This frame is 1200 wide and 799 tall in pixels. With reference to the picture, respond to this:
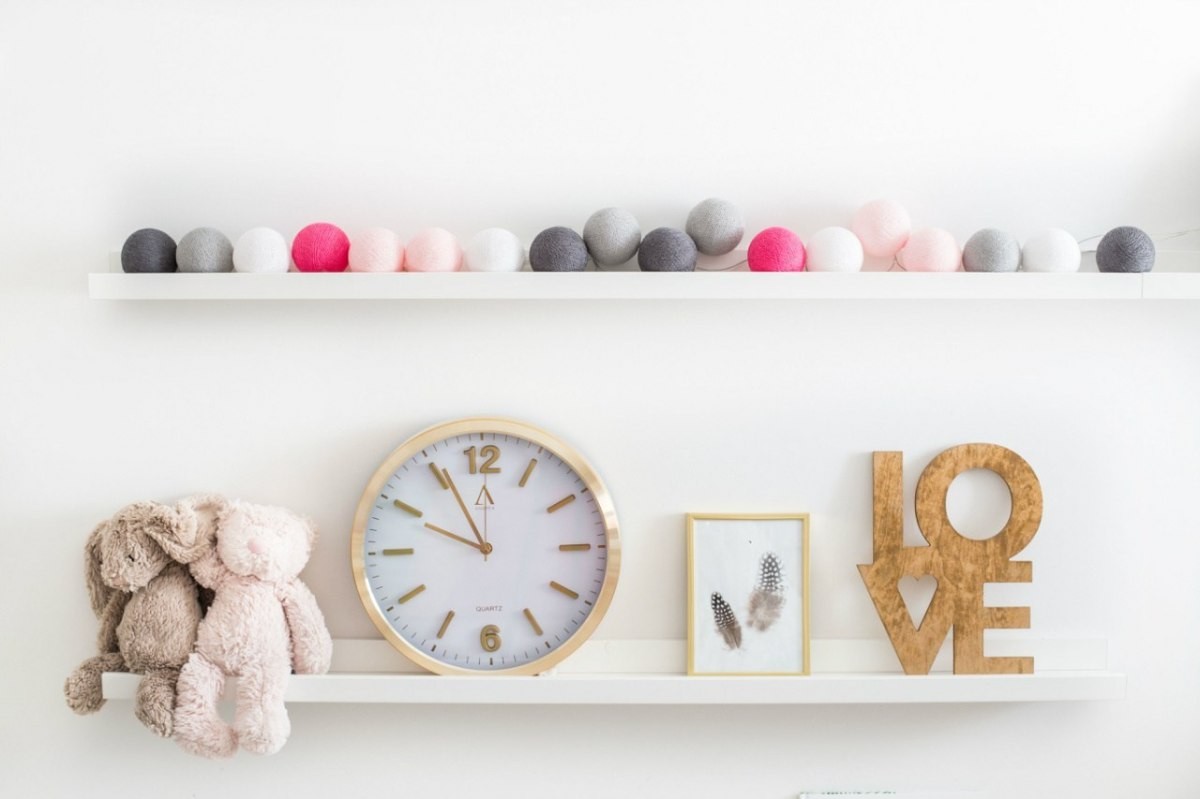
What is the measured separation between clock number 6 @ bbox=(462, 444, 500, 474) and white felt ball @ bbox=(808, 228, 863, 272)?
45 cm

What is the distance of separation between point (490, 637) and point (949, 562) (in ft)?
1.91

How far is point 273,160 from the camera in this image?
1.29 metres

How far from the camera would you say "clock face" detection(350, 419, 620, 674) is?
1.25m

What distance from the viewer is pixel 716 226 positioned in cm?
121

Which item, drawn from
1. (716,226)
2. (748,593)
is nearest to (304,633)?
(748,593)

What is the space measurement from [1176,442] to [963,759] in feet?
1.63

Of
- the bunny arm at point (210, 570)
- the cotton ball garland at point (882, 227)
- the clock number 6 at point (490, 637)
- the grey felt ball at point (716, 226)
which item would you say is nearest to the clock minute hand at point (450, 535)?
the clock number 6 at point (490, 637)

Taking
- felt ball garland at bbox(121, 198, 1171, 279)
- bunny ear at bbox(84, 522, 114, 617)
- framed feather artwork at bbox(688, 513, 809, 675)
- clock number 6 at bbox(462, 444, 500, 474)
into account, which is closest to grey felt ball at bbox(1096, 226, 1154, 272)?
felt ball garland at bbox(121, 198, 1171, 279)

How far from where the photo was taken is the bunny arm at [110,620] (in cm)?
123

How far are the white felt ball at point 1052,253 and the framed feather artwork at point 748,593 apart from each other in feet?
1.36

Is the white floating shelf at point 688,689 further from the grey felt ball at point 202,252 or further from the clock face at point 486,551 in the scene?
the grey felt ball at point 202,252

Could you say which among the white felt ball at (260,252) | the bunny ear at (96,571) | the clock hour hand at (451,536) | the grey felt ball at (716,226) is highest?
the grey felt ball at (716,226)

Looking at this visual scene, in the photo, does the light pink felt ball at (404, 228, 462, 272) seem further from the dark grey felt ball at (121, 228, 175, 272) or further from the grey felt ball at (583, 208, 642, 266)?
the dark grey felt ball at (121, 228, 175, 272)

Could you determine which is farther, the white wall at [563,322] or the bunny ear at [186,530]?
the white wall at [563,322]
